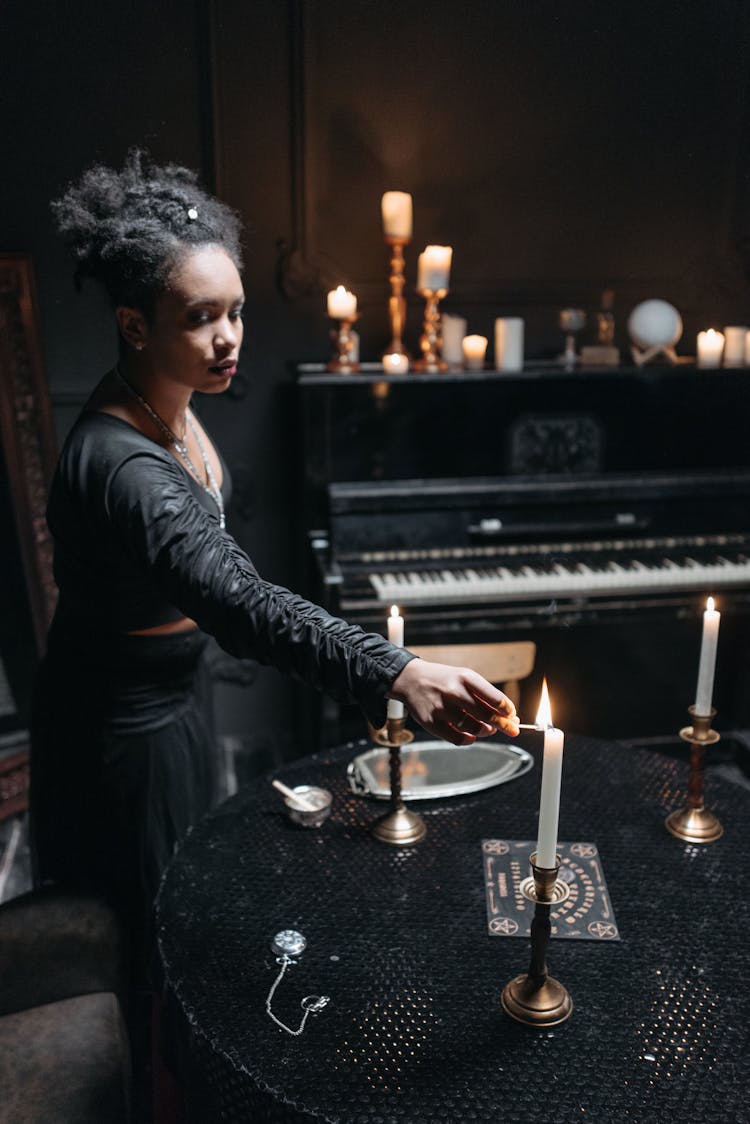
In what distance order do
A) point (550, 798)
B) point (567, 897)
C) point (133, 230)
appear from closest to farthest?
1. point (550, 798)
2. point (567, 897)
3. point (133, 230)

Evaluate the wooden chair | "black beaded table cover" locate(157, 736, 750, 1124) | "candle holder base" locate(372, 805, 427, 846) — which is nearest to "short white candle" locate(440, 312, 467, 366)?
the wooden chair

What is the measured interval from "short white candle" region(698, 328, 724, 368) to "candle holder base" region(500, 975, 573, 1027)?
249 centimetres

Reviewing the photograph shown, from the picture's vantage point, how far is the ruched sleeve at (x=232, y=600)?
1.35 m

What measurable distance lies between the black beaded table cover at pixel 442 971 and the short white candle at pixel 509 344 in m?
1.72

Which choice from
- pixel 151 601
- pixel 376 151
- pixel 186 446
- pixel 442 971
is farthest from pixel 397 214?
pixel 442 971

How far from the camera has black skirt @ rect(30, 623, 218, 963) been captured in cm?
188

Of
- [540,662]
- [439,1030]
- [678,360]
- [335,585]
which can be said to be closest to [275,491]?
[335,585]

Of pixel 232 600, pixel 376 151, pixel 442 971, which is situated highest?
pixel 376 151

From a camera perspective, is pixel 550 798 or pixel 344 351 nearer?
pixel 550 798

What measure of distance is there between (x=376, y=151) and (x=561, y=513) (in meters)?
1.37

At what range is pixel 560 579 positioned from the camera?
301cm

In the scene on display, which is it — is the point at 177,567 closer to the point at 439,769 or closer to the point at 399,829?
the point at 399,829

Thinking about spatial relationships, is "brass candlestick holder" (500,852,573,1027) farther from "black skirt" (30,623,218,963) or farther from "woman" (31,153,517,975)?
"black skirt" (30,623,218,963)

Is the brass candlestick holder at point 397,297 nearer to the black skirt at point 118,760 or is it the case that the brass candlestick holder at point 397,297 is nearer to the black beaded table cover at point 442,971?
the black skirt at point 118,760
